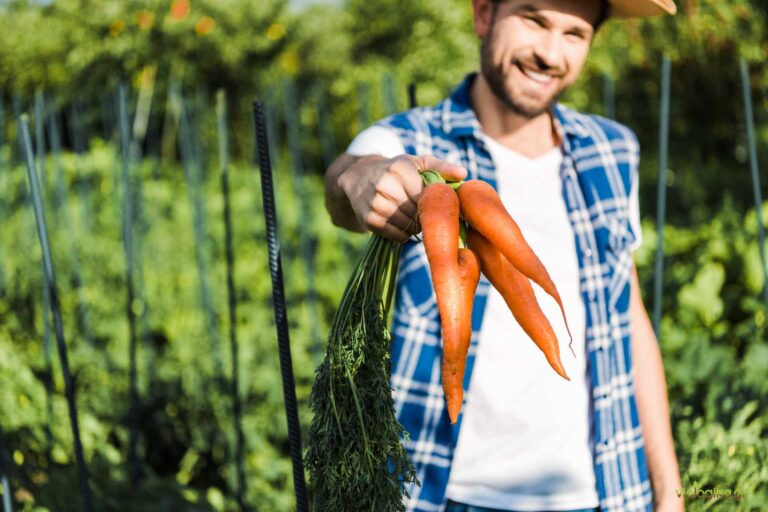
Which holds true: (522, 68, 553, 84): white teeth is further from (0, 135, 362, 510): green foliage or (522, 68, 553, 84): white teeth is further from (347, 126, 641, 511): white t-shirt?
(0, 135, 362, 510): green foliage

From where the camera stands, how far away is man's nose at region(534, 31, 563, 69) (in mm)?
1408

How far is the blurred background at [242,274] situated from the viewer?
8.35 feet

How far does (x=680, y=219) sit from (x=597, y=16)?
406cm

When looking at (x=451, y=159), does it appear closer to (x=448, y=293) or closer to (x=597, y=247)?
(x=597, y=247)

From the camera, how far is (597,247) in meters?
1.49

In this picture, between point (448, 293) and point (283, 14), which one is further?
point (283, 14)

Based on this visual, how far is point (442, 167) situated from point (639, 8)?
2.28ft

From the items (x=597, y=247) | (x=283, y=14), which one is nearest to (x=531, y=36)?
(x=597, y=247)

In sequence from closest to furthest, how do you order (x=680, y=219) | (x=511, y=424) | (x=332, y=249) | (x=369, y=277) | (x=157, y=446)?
(x=369, y=277)
(x=511, y=424)
(x=157, y=446)
(x=332, y=249)
(x=680, y=219)

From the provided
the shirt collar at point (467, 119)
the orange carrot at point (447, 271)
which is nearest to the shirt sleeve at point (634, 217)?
the shirt collar at point (467, 119)

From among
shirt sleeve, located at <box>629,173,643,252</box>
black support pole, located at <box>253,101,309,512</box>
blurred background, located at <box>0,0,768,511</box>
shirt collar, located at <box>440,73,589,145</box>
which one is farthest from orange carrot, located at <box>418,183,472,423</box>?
blurred background, located at <box>0,0,768,511</box>

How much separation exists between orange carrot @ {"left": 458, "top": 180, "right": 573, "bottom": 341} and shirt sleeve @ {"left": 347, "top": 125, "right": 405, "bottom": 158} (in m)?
0.28

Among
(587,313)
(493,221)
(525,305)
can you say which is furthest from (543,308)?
(493,221)

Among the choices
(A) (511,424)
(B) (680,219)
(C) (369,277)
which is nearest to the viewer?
(C) (369,277)
